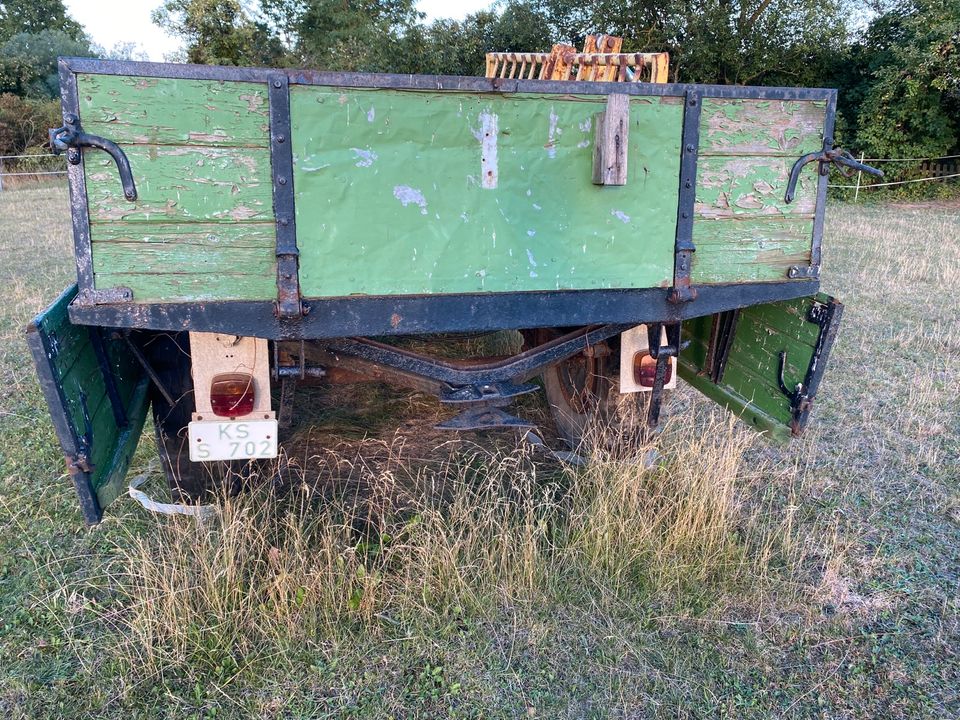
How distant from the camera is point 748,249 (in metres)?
2.90

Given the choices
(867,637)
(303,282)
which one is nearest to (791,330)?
(867,637)

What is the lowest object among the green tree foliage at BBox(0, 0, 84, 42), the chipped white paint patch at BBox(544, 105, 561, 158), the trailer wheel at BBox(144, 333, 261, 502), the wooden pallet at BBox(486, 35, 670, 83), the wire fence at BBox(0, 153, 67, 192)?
the trailer wheel at BBox(144, 333, 261, 502)

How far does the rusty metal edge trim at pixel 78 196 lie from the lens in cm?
217

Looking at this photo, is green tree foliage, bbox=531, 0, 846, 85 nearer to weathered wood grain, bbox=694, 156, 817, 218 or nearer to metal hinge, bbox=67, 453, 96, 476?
weathered wood grain, bbox=694, 156, 817, 218

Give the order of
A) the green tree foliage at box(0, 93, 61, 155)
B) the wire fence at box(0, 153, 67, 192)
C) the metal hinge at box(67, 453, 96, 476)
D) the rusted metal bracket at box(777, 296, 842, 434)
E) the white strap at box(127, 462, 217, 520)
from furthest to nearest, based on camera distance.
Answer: the green tree foliage at box(0, 93, 61, 155) → the wire fence at box(0, 153, 67, 192) → the white strap at box(127, 462, 217, 520) → the rusted metal bracket at box(777, 296, 842, 434) → the metal hinge at box(67, 453, 96, 476)

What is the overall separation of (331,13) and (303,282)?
2762 cm

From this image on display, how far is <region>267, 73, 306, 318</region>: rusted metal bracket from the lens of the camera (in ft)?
7.63

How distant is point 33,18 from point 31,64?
32.2 feet

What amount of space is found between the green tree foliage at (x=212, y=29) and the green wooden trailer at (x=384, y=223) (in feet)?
85.0

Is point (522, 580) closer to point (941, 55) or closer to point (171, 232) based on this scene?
point (171, 232)

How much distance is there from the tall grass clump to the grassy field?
12 mm

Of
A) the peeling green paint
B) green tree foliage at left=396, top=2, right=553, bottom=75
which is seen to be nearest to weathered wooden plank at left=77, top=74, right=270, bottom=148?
the peeling green paint

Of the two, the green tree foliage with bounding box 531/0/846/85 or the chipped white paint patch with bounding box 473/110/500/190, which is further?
the green tree foliage with bounding box 531/0/846/85

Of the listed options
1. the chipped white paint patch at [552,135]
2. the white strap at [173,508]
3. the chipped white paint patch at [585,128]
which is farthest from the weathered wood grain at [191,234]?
the white strap at [173,508]
